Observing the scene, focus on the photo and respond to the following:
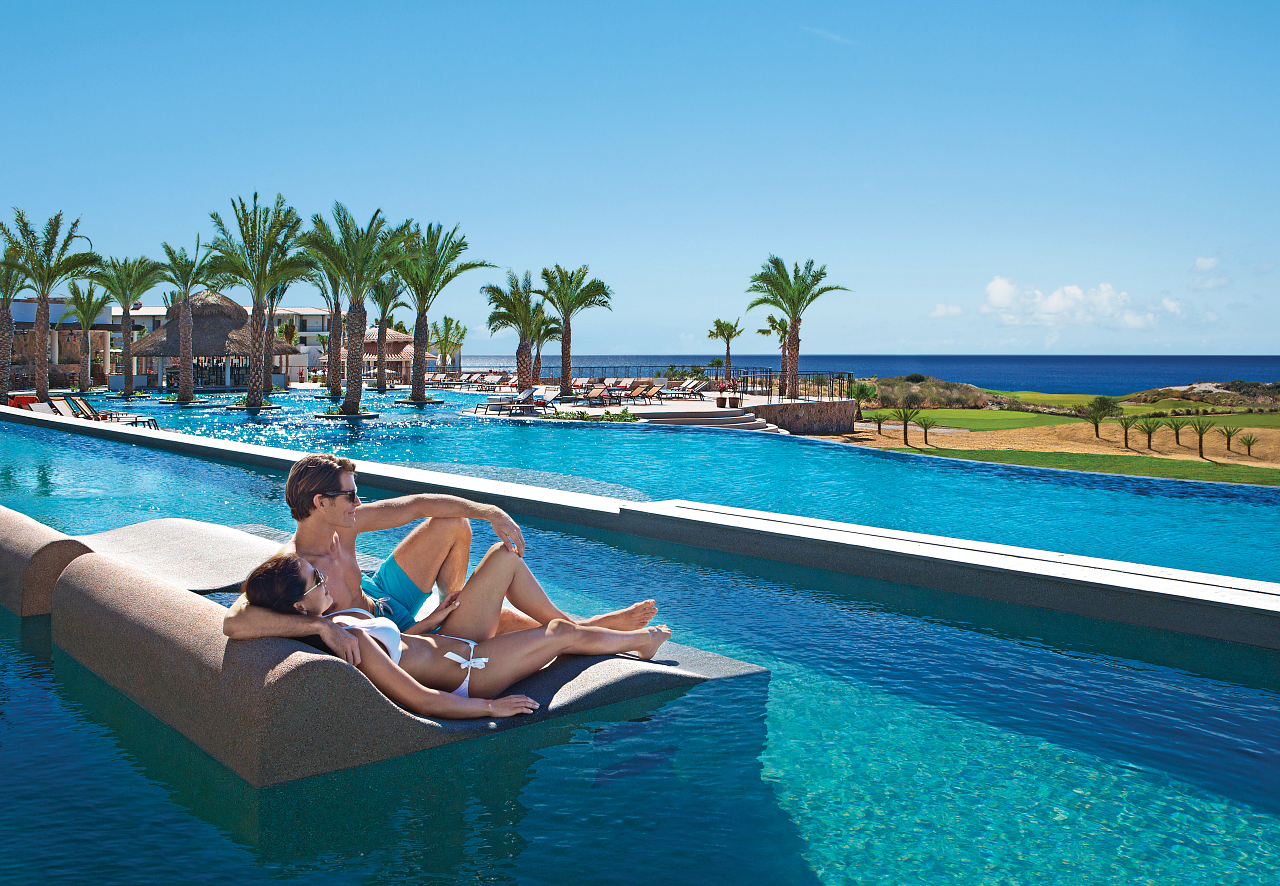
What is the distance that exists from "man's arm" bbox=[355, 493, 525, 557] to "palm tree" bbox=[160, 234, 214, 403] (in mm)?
32136

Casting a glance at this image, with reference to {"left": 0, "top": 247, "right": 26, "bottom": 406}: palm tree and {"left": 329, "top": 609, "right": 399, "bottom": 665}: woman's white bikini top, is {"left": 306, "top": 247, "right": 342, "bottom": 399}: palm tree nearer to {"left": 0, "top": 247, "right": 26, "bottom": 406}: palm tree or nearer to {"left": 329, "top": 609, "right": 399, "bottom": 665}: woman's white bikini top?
{"left": 0, "top": 247, "right": 26, "bottom": 406}: palm tree

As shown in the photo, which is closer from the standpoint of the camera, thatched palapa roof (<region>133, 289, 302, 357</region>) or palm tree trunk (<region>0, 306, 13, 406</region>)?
palm tree trunk (<region>0, 306, 13, 406</region>)

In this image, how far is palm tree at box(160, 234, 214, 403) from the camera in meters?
32.5

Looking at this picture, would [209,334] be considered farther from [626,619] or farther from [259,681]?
[259,681]

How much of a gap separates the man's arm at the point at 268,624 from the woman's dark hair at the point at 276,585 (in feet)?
0.09

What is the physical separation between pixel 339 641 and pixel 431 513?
2.46ft

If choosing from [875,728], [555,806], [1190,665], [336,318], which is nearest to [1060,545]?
[1190,665]

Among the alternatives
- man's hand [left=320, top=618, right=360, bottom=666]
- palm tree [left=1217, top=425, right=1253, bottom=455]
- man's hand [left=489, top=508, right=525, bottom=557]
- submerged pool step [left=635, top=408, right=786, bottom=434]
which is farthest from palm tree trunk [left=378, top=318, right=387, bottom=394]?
man's hand [left=320, top=618, right=360, bottom=666]

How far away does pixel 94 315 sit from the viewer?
37.9 metres

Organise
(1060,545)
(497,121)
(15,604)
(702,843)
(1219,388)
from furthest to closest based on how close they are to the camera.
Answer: (1219,388) → (497,121) → (1060,545) → (15,604) → (702,843)

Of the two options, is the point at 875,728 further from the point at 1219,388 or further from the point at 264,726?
the point at 1219,388

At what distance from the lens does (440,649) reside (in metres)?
3.50

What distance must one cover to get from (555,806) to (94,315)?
41.9m

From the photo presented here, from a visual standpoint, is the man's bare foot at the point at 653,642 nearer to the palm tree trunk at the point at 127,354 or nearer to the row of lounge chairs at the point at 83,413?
the row of lounge chairs at the point at 83,413
